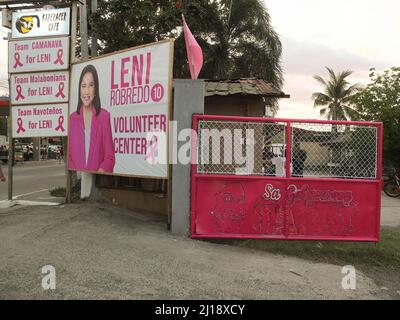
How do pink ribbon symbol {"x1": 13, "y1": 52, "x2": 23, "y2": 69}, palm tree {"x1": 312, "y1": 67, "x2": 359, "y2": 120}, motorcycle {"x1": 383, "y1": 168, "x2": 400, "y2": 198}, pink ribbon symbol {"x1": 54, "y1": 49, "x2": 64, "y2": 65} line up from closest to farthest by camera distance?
1. pink ribbon symbol {"x1": 54, "y1": 49, "x2": 64, "y2": 65}
2. pink ribbon symbol {"x1": 13, "y1": 52, "x2": 23, "y2": 69}
3. motorcycle {"x1": 383, "y1": 168, "x2": 400, "y2": 198}
4. palm tree {"x1": 312, "y1": 67, "x2": 359, "y2": 120}

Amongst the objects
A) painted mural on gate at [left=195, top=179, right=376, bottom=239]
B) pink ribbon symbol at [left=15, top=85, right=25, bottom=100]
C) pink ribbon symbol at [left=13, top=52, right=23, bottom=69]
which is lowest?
painted mural on gate at [left=195, top=179, right=376, bottom=239]

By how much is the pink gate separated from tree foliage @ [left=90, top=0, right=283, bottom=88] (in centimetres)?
959

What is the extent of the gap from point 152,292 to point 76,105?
16.6 ft

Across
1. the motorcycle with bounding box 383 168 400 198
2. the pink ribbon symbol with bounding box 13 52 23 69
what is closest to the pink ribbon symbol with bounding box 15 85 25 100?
the pink ribbon symbol with bounding box 13 52 23 69

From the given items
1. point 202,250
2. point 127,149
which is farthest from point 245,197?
point 127,149

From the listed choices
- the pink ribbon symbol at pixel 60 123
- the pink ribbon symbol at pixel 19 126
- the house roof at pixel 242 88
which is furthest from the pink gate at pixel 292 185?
the pink ribbon symbol at pixel 19 126

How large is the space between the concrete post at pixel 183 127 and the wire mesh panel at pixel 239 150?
0.72ft

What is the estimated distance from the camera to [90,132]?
7.78m

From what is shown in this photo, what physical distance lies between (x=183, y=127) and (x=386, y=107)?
1413 cm

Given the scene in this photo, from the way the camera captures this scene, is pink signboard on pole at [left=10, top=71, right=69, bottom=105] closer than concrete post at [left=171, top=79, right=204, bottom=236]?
No

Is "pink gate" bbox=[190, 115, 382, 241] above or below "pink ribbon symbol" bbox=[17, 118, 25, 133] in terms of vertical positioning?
below

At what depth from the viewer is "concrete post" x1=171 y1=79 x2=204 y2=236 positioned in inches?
245

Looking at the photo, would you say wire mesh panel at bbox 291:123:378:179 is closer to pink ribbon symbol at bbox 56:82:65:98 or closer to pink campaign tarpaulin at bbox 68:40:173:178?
pink campaign tarpaulin at bbox 68:40:173:178

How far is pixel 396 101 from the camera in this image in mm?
17766
